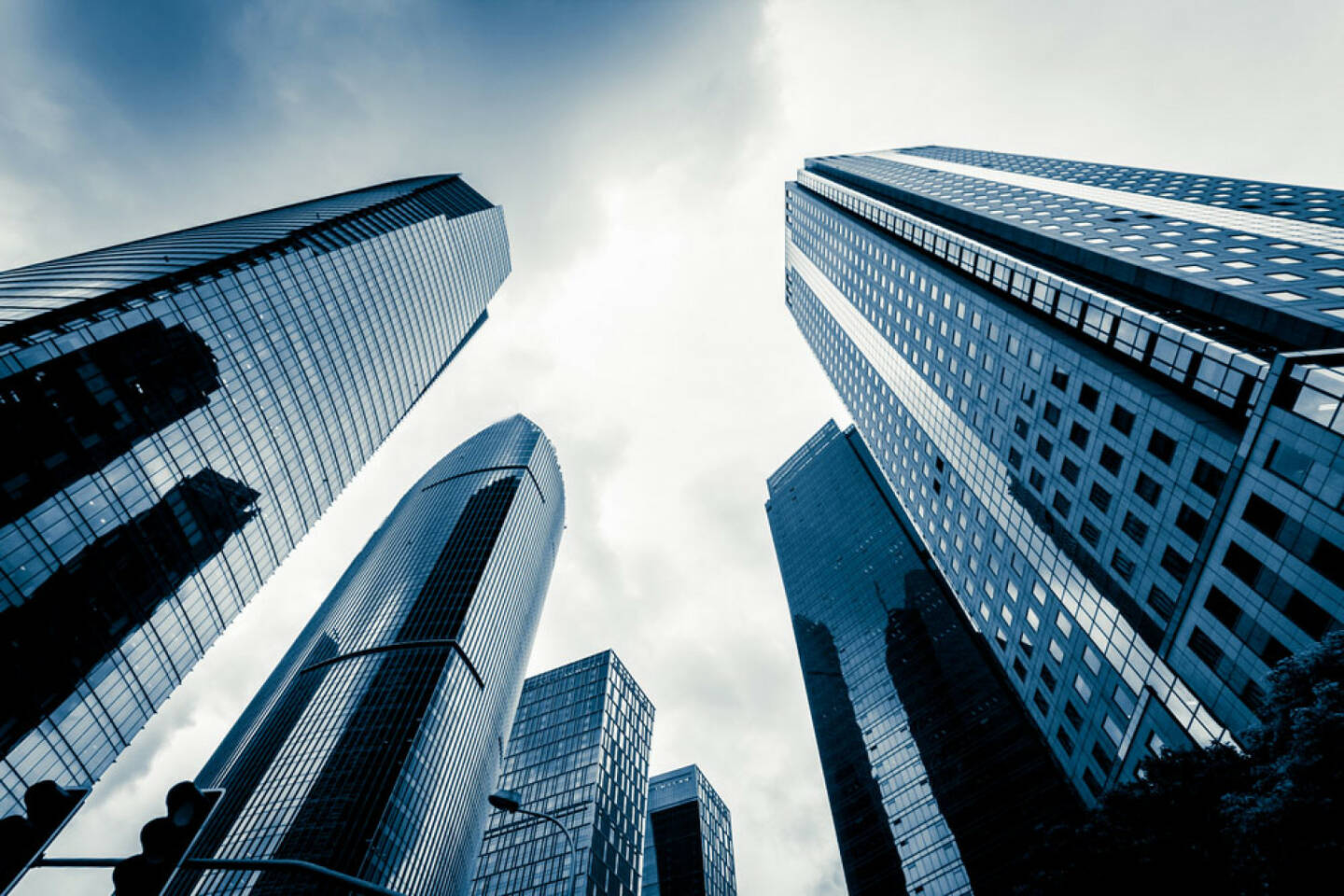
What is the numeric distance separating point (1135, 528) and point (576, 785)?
383 ft

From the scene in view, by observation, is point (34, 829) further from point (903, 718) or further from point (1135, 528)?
point (903, 718)

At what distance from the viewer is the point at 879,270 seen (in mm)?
81312

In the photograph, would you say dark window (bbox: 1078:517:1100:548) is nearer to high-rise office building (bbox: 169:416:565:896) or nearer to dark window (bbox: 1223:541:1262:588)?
dark window (bbox: 1223:541:1262:588)

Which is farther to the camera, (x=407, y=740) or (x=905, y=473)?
(x=407, y=740)

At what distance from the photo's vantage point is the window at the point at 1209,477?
32.0 metres

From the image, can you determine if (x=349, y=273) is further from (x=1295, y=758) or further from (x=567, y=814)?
(x=1295, y=758)

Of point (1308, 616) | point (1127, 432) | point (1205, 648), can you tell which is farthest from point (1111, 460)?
point (1308, 616)

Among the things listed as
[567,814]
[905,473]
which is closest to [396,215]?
[905,473]

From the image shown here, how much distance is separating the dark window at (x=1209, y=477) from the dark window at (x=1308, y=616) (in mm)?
6134

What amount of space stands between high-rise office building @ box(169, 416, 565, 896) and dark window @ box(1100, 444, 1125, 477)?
94053mm

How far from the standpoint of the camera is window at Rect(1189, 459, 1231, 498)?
32.0 m

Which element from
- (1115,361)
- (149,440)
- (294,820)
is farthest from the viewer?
(294,820)

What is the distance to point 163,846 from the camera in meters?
5.69

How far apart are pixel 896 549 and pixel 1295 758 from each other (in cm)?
9532
